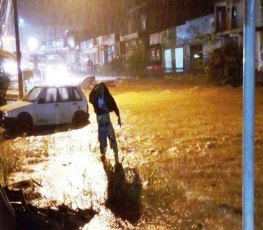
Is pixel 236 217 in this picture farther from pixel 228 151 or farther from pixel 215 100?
pixel 215 100

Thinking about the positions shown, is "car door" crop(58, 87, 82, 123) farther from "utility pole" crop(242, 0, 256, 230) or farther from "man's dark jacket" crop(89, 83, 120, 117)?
"utility pole" crop(242, 0, 256, 230)

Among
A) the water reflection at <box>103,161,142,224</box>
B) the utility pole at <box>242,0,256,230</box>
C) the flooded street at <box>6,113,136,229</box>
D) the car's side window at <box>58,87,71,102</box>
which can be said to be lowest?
the flooded street at <box>6,113,136,229</box>

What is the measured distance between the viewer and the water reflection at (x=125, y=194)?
734cm

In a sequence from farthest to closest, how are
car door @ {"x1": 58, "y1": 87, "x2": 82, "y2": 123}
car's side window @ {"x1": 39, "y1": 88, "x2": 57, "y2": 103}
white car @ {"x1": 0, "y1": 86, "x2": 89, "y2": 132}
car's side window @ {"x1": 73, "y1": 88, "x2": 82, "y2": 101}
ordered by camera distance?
car's side window @ {"x1": 73, "y1": 88, "x2": 82, "y2": 101} < car door @ {"x1": 58, "y1": 87, "x2": 82, "y2": 123} < car's side window @ {"x1": 39, "y1": 88, "x2": 57, "y2": 103} < white car @ {"x1": 0, "y1": 86, "x2": 89, "y2": 132}

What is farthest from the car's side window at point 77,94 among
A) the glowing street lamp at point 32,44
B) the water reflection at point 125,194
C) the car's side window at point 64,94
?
the glowing street lamp at point 32,44

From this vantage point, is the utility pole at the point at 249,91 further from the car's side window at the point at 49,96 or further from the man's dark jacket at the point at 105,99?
the car's side window at the point at 49,96

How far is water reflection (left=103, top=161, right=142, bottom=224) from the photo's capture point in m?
7.34

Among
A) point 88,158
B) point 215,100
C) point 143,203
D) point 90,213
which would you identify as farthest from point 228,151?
point 215,100

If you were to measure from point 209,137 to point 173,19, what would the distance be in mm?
45238

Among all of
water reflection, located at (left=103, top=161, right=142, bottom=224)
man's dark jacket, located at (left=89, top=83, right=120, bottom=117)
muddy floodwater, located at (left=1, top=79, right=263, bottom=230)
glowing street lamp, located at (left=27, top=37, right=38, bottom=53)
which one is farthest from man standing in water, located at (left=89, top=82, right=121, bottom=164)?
glowing street lamp, located at (left=27, top=37, right=38, bottom=53)

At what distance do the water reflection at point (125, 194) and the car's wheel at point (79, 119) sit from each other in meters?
7.33

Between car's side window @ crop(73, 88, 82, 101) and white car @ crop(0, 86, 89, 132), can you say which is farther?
car's side window @ crop(73, 88, 82, 101)

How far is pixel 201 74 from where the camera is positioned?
3425cm

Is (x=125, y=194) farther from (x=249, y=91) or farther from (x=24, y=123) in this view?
(x=24, y=123)
